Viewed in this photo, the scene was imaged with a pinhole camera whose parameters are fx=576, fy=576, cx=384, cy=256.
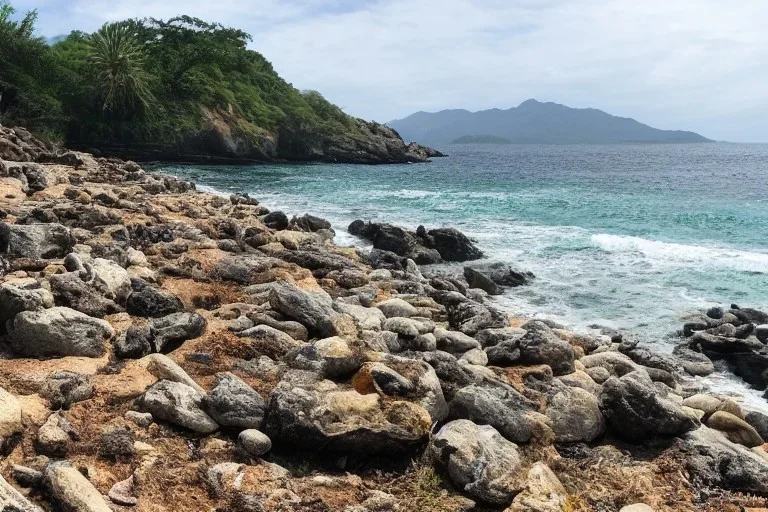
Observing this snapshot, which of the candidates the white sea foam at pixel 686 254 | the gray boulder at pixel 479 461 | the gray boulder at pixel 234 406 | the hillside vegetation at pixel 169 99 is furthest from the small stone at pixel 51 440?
the hillside vegetation at pixel 169 99

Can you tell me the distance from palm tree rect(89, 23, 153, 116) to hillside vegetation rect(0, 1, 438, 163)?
9 centimetres

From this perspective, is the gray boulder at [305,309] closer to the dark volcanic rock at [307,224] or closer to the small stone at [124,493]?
the small stone at [124,493]

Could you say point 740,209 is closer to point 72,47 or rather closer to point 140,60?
point 140,60

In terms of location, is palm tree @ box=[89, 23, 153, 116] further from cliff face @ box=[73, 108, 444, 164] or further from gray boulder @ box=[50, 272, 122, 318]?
gray boulder @ box=[50, 272, 122, 318]

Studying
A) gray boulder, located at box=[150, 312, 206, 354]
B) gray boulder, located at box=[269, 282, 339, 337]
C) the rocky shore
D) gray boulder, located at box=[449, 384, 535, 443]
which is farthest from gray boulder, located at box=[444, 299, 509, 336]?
gray boulder, located at box=[150, 312, 206, 354]

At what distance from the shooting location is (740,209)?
3634 cm

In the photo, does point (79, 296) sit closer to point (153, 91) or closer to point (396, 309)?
point (396, 309)

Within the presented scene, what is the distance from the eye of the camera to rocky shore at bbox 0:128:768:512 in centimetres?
487

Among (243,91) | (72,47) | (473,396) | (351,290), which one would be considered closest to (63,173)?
(351,290)

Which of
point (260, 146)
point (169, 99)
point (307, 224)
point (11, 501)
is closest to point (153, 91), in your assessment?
point (169, 99)

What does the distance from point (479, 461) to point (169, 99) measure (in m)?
66.0

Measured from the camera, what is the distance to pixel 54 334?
6.32 metres

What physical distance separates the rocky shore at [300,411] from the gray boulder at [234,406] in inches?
0.6

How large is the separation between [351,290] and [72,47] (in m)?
64.1
